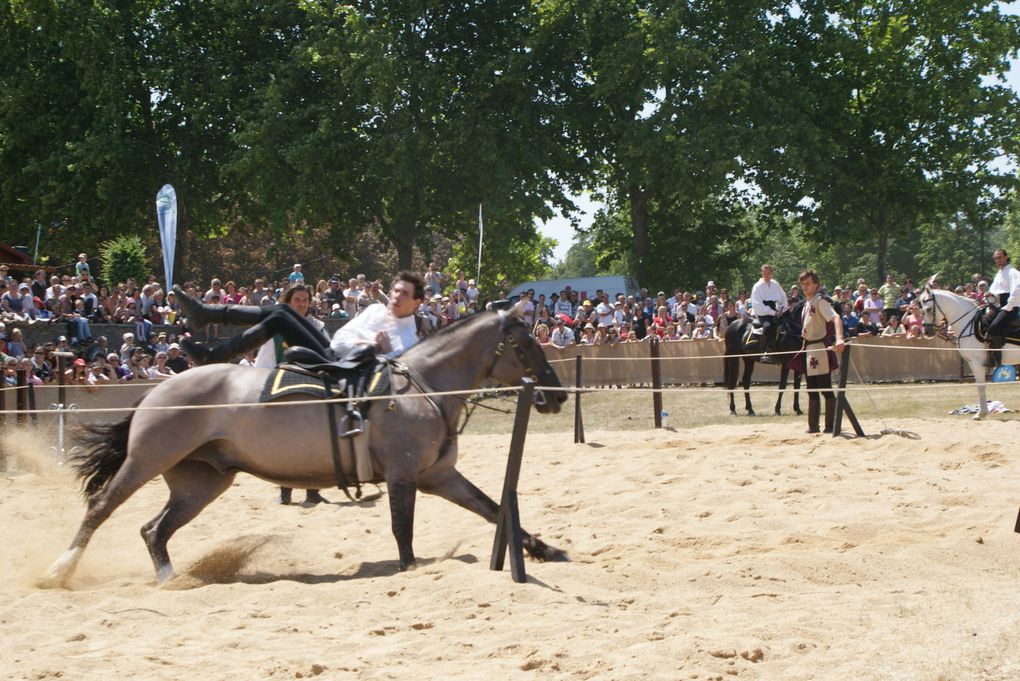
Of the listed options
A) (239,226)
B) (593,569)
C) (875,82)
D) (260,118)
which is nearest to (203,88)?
(260,118)

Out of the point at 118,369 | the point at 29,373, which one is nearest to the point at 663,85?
the point at 118,369

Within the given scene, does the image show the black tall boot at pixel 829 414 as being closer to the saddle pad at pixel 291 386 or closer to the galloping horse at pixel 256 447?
the galloping horse at pixel 256 447

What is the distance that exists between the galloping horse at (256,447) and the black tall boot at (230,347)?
597 millimetres

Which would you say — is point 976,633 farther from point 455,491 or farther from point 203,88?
point 203,88

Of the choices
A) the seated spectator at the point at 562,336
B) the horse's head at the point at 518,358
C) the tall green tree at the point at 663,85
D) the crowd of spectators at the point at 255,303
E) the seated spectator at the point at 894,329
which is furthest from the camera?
the tall green tree at the point at 663,85

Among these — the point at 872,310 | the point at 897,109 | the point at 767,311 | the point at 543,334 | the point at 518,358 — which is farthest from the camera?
the point at 897,109

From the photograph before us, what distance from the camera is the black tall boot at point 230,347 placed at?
848 centimetres

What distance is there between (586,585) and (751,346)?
13.3 metres

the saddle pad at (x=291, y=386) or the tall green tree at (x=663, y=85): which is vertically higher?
the tall green tree at (x=663, y=85)

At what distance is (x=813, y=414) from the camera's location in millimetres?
13719

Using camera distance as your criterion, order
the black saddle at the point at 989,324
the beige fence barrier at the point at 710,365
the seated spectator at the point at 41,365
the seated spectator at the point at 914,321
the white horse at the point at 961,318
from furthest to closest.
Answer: the seated spectator at the point at 914,321
the beige fence barrier at the point at 710,365
the white horse at the point at 961,318
the black saddle at the point at 989,324
the seated spectator at the point at 41,365

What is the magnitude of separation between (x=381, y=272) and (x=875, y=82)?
23.5 metres

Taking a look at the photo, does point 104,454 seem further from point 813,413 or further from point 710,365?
point 710,365

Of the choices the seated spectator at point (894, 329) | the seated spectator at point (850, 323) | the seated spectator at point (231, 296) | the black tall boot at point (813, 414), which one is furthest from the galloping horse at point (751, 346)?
the seated spectator at point (231, 296)
